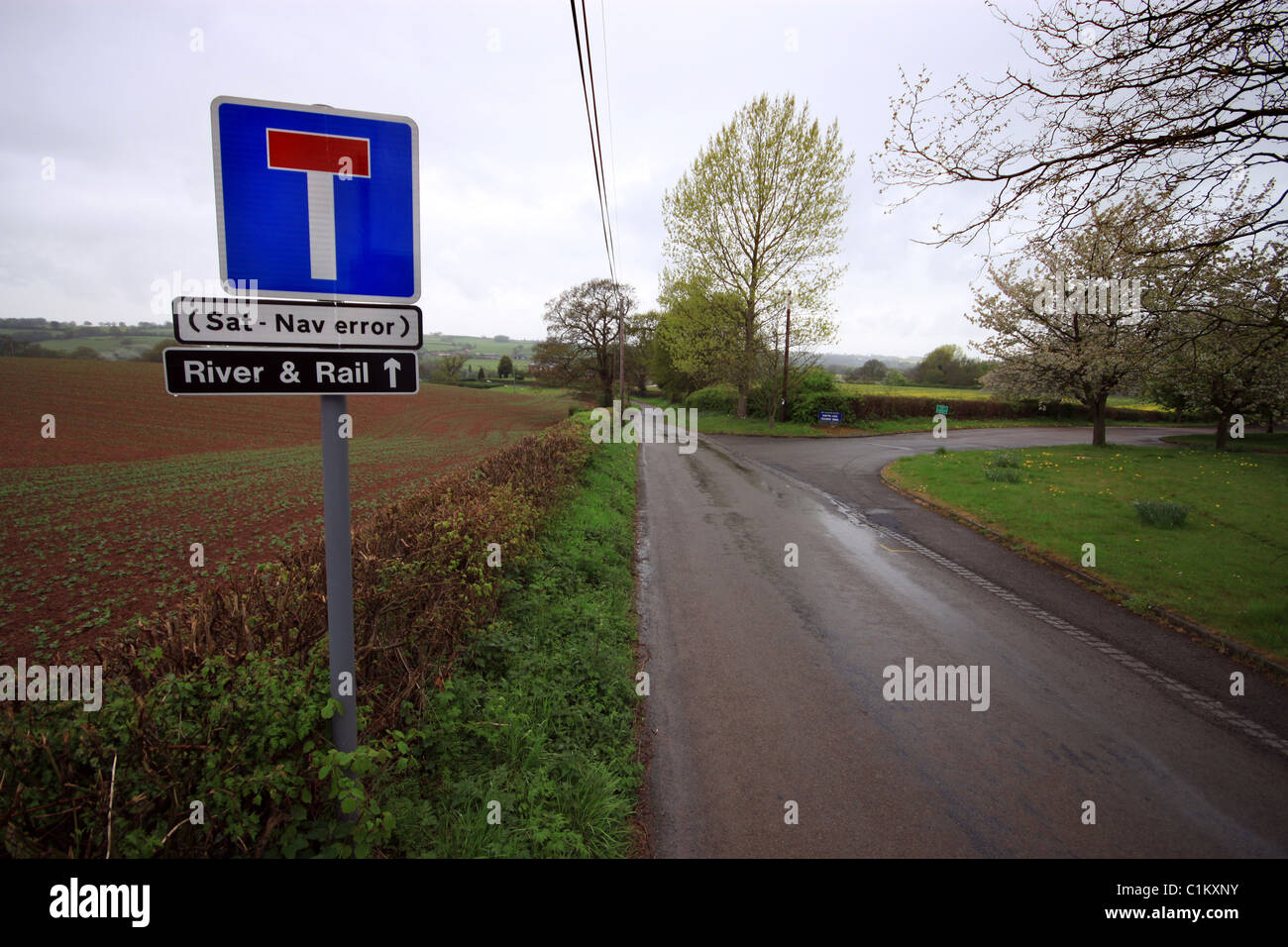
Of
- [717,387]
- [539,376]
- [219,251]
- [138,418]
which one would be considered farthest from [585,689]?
[539,376]

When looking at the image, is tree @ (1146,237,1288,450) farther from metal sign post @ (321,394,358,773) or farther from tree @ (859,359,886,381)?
tree @ (859,359,886,381)

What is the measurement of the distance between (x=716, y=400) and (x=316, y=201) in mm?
41244

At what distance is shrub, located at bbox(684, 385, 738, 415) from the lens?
1507 inches

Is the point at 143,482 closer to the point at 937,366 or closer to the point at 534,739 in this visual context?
the point at 534,739

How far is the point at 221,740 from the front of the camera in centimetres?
240

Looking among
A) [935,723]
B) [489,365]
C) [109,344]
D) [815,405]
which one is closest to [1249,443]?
[815,405]

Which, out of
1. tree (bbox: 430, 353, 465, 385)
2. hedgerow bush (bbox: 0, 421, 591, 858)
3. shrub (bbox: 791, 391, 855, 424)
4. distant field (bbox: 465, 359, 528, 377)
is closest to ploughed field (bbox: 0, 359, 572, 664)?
hedgerow bush (bbox: 0, 421, 591, 858)

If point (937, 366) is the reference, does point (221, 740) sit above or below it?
below

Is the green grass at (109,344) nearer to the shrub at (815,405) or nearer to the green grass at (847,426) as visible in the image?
the green grass at (847,426)

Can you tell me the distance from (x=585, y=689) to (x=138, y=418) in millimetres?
32361

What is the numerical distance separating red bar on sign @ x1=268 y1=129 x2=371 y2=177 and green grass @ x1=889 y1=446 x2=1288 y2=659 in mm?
8533

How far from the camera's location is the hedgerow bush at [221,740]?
2.10 metres

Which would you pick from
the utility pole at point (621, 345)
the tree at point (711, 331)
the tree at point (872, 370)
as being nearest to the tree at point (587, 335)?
the utility pole at point (621, 345)

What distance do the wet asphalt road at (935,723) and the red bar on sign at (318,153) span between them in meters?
3.59
